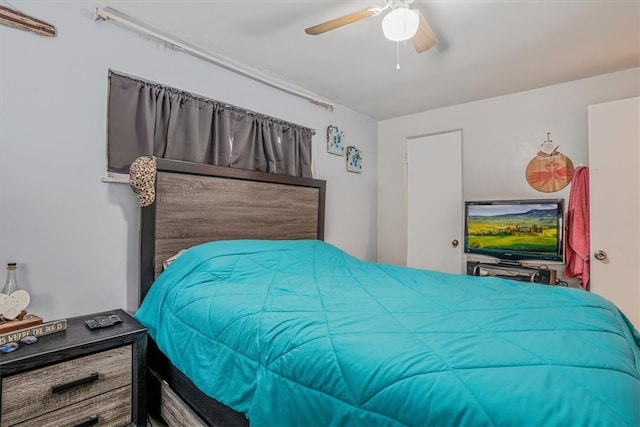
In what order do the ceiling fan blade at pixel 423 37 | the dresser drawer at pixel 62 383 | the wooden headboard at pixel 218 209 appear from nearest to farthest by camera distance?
1. the dresser drawer at pixel 62 383
2. the ceiling fan blade at pixel 423 37
3. the wooden headboard at pixel 218 209

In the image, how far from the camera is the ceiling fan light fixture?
1.54m

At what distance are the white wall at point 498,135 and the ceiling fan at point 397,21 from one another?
1846 mm

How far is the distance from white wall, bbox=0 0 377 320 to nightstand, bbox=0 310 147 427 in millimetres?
270

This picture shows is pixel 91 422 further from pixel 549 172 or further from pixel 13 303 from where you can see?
pixel 549 172

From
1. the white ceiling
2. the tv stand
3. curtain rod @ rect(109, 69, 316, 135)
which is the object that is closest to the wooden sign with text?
curtain rod @ rect(109, 69, 316, 135)

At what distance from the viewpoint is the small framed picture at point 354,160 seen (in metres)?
3.61

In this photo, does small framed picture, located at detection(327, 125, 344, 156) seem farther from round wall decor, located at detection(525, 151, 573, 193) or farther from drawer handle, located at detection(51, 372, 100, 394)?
drawer handle, located at detection(51, 372, 100, 394)

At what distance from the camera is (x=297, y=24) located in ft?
6.77

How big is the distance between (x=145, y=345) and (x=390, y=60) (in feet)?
8.21

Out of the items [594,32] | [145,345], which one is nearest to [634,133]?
[594,32]

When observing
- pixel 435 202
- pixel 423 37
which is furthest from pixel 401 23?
pixel 435 202

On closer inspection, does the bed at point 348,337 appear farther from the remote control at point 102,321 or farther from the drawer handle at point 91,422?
the drawer handle at point 91,422

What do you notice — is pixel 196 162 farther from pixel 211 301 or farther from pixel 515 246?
pixel 515 246

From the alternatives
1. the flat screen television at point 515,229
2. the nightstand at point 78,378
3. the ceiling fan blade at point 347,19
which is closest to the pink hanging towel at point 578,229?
the flat screen television at point 515,229
